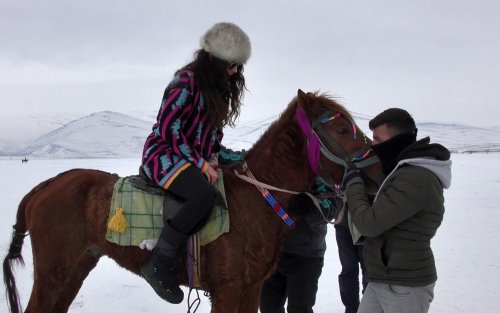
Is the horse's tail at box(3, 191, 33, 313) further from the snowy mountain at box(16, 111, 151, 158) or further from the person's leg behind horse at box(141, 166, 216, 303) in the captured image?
the snowy mountain at box(16, 111, 151, 158)

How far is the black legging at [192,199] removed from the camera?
262 cm

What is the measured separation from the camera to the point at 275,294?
3660mm

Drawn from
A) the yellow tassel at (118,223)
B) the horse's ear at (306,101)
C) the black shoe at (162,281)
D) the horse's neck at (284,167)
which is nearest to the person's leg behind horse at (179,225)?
the black shoe at (162,281)

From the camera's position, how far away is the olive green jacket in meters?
2.14

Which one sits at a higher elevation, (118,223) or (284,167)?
(284,167)

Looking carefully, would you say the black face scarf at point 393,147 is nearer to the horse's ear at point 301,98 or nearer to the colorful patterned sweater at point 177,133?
the horse's ear at point 301,98

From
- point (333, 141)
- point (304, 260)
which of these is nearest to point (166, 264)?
point (304, 260)

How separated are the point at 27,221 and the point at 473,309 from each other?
5107 millimetres

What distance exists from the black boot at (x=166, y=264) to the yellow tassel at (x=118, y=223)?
0.29 metres

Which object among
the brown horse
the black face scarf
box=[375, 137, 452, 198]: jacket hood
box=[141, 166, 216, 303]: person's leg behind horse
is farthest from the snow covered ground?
box=[375, 137, 452, 198]: jacket hood

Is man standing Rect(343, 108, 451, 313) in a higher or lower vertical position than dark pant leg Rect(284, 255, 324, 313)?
higher

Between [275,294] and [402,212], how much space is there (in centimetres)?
193

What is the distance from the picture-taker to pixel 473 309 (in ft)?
15.5

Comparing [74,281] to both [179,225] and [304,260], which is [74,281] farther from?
[304,260]
